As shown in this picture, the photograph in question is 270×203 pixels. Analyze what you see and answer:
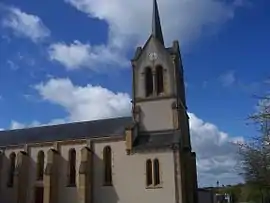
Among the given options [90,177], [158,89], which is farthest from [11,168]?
[158,89]

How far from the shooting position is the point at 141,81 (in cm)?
4016

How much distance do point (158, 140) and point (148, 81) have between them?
23.1 ft

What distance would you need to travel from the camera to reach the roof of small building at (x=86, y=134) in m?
36.8

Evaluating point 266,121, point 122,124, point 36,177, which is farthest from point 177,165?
point 266,121

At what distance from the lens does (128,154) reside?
37.0 meters

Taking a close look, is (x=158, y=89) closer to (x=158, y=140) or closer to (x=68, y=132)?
(x=158, y=140)

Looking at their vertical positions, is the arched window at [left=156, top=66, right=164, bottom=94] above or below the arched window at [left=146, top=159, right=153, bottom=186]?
above

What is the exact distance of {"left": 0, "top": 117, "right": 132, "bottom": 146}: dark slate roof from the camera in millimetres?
40156

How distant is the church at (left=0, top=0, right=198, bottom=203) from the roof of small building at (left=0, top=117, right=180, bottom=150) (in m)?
0.11

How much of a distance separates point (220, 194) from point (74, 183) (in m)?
51.3

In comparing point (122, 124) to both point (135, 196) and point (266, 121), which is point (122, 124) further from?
point (266, 121)

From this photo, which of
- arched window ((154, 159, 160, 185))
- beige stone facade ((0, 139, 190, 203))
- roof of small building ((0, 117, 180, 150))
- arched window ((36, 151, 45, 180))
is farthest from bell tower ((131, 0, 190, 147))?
arched window ((36, 151, 45, 180))

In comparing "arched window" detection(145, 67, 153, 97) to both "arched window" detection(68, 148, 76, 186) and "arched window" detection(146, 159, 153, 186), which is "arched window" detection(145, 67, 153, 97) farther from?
→ "arched window" detection(68, 148, 76, 186)

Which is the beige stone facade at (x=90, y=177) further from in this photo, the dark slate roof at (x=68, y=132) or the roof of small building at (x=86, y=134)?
the dark slate roof at (x=68, y=132)
